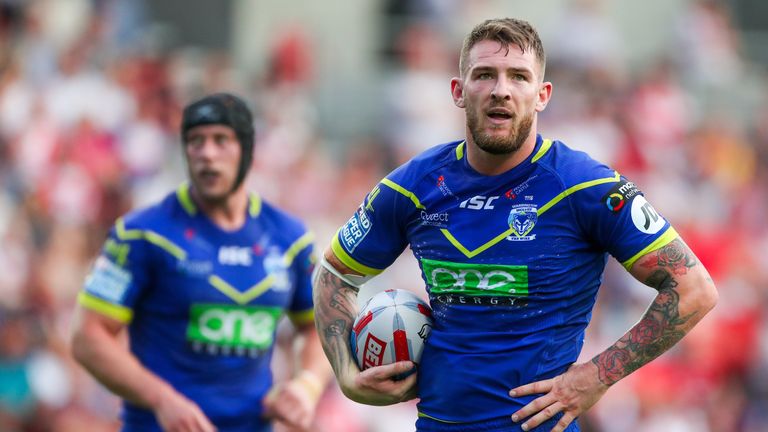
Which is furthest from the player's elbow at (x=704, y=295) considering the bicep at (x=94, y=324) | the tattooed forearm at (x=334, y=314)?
the bicep at (x=94, y=324)

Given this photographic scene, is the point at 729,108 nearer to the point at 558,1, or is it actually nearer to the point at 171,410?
the point at 558,1

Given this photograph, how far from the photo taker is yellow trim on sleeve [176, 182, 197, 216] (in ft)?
21.7

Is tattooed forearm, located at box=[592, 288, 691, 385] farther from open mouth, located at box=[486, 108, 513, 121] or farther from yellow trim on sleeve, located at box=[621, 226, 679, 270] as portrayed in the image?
open mouth, located at box=[486, 108, 513, 121]

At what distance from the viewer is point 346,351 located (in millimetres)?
5234

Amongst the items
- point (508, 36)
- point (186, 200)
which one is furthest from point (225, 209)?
point (508, 36)

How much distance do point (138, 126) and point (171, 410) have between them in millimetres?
7006

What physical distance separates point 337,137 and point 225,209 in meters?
9.15

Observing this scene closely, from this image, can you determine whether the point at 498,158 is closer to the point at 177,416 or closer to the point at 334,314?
the point at 334,314

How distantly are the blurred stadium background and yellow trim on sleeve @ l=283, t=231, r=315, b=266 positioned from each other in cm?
379

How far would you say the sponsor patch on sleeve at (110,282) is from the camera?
249 inches

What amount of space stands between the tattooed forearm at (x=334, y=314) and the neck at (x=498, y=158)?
2.69 feet

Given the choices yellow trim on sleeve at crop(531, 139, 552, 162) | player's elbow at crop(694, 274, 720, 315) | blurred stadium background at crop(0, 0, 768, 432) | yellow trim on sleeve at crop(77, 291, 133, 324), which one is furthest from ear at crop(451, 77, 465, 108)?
blurred stadium background at crop(0, 0, 768, 432)

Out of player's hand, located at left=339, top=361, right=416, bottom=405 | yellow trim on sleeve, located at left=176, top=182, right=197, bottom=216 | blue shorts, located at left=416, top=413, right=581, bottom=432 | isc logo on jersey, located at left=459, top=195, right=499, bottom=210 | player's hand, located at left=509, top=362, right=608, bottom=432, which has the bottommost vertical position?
blue shorts, located at left=416, top=413, right=581, bottom=432

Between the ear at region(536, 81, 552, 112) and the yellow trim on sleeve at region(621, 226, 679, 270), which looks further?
the ear at region(536, 81, 552, 112)
